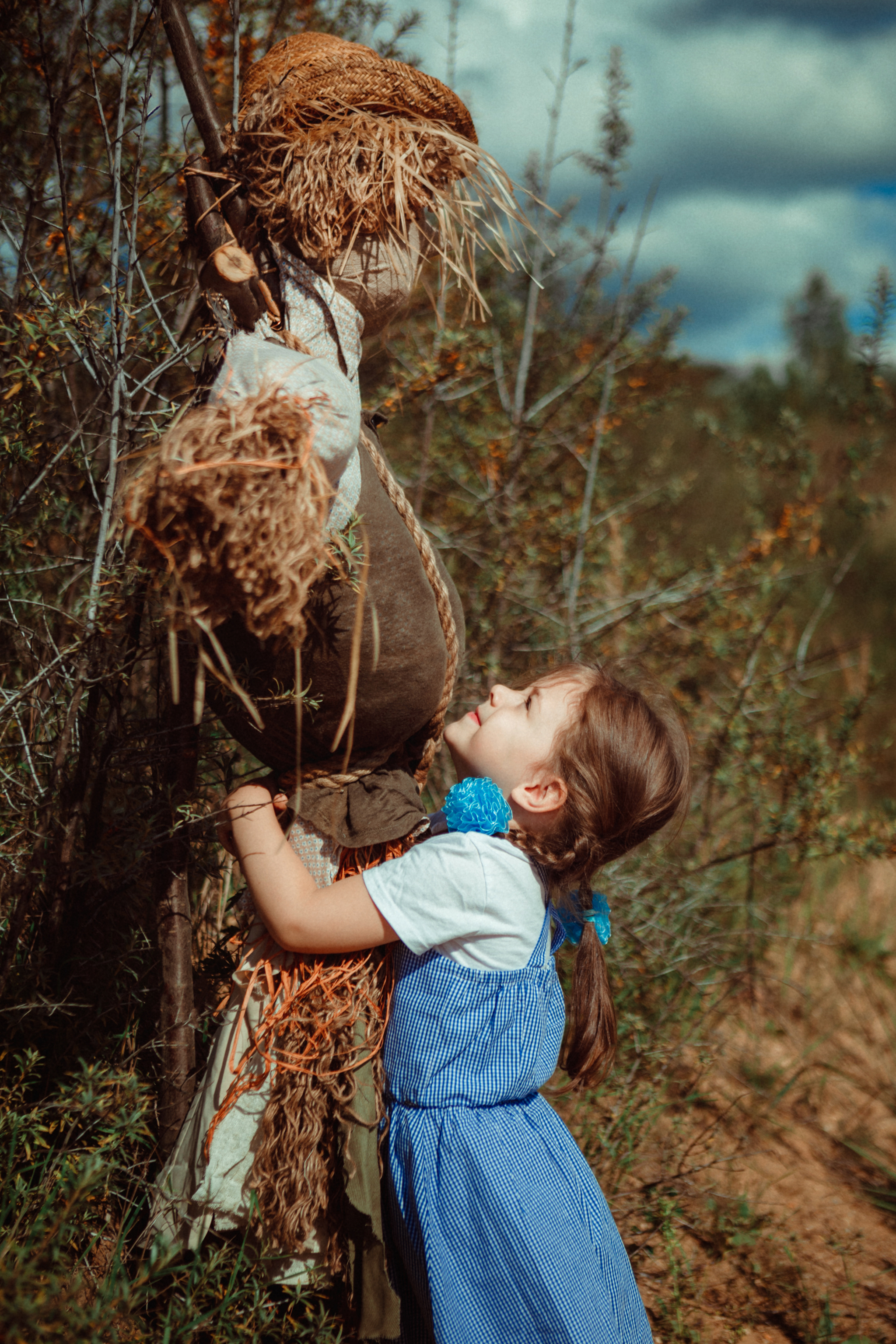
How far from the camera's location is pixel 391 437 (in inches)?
155

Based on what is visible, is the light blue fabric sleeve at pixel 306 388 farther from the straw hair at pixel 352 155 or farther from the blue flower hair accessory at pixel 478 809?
the blue flower hair accessory at pixel 478 809

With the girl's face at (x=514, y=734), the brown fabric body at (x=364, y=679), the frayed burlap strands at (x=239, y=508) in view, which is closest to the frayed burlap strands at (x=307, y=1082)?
the brown fabric body at (x=364, y=679)

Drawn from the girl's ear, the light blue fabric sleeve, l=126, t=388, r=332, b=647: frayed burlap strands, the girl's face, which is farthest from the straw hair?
the girl's ear

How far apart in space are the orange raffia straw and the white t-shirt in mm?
64

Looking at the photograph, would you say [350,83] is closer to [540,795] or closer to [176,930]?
[540,795]

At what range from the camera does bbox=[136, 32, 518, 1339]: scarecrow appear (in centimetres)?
126

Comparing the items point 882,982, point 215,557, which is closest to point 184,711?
point 215,557

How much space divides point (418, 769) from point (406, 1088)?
1.71 ft

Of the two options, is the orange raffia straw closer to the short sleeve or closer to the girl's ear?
the short sleeve

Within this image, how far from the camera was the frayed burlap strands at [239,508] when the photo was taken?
99 centimetres

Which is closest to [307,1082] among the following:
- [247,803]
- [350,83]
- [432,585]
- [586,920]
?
[247,803]

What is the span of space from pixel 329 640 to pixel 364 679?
3.2 inches

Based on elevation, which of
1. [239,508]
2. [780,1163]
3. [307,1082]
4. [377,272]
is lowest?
[780,1163]

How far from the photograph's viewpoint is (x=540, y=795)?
1524 mm
